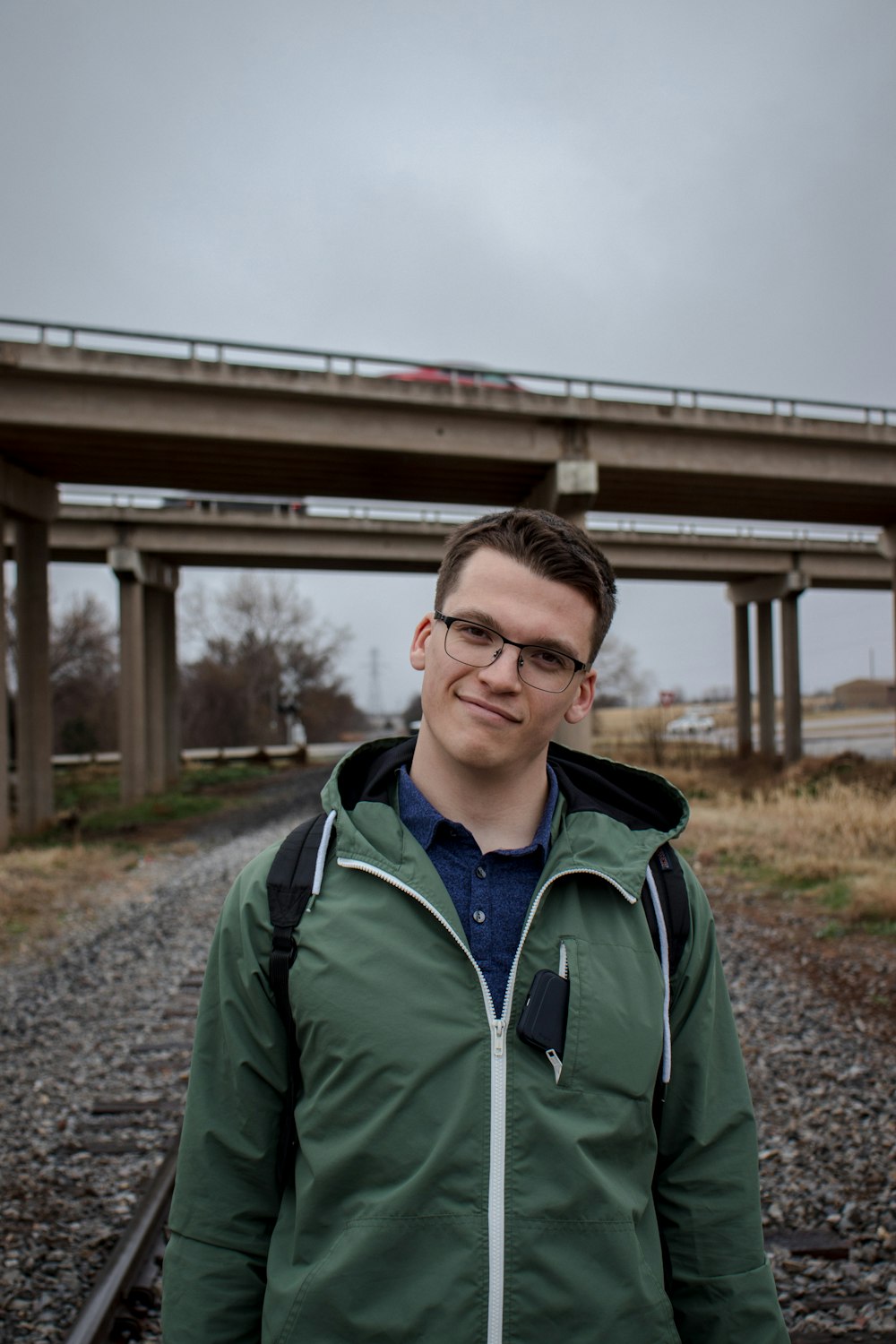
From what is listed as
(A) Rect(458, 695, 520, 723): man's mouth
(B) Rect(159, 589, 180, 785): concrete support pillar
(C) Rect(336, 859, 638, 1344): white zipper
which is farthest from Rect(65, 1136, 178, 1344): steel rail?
(B) Rect(159, 589, 180, 785): concrete support pillar

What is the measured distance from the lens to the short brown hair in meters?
1.78

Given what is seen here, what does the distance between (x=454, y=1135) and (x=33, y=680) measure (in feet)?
58.2

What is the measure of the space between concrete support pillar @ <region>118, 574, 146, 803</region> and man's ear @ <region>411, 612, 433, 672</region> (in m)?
22.3

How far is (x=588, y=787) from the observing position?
6.64ft

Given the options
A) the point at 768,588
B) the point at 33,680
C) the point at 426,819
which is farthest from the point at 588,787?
the point at 768,588

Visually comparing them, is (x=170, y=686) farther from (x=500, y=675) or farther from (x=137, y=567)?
(x=500, y=675)

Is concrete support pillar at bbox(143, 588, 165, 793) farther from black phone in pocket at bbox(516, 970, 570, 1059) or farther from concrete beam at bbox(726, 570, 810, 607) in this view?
black phone in pocket at bbox(516, 970, 570, 1059)

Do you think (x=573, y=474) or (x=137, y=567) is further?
(x=137, y=567)

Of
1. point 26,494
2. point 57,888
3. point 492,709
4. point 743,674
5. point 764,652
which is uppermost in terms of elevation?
point 26,494

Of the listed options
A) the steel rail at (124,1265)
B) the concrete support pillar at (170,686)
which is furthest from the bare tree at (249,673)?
the steel rail at (124,1265)

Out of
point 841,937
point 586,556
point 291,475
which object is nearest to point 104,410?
point 291,475

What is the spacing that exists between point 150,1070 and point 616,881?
504 centimetres

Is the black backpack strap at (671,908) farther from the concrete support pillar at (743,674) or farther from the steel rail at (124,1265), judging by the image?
the concrete support pillar at (743,674)

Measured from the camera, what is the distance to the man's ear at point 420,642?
1.93 metres
